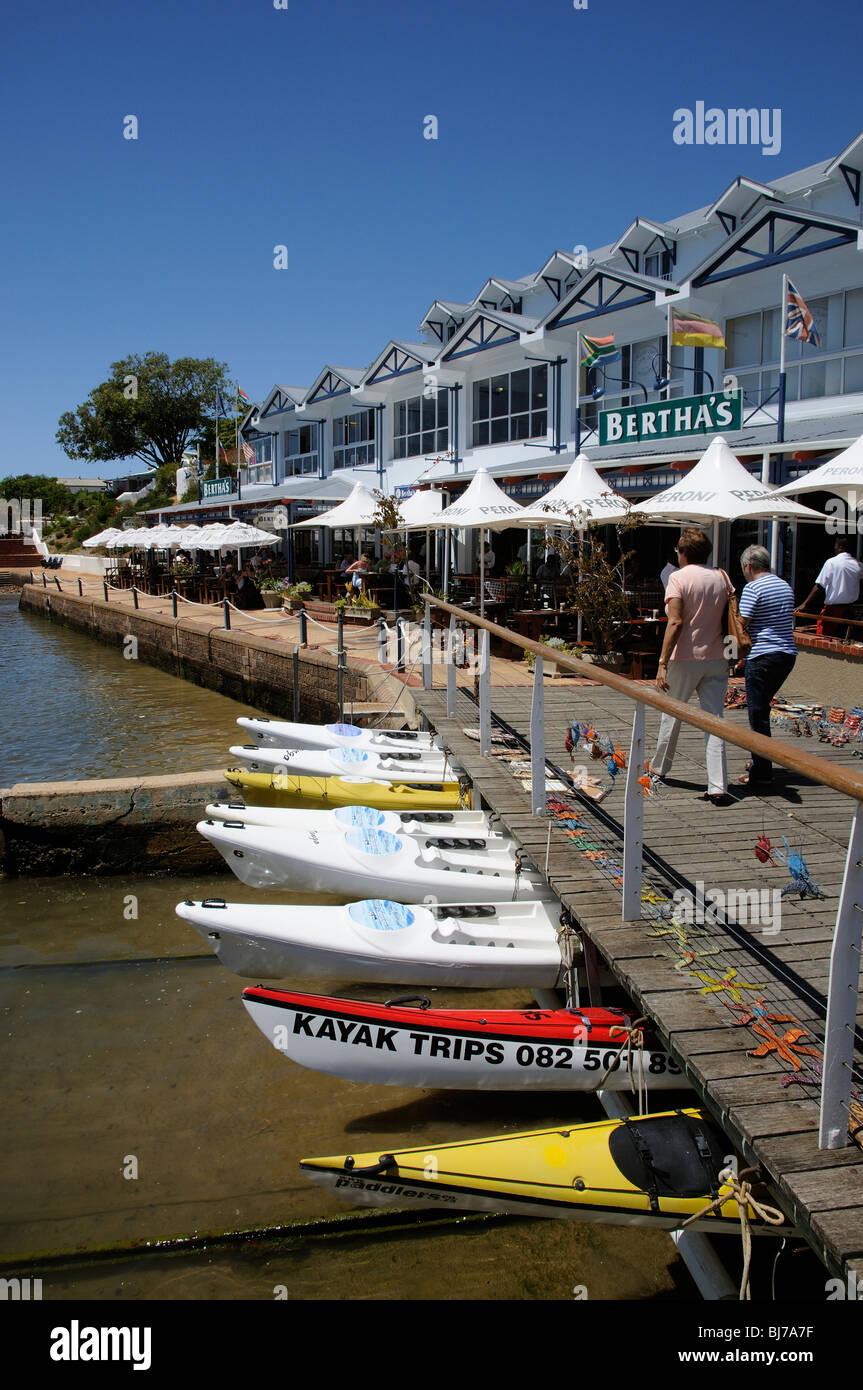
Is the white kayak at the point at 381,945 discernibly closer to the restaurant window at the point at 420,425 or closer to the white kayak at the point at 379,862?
the white kayak at the point at 379,862

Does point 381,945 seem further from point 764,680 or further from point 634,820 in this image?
point 764,680

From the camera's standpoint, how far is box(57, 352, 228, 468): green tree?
6518cm

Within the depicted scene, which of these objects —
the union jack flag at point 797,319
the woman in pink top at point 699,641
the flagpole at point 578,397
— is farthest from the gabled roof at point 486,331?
the woman in pink top at point 699,641

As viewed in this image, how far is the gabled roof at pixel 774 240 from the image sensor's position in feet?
48.3

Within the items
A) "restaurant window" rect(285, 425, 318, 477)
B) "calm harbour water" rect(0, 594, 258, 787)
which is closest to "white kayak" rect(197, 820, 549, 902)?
"calm harbour water" rect(0, 594, 258, 787)

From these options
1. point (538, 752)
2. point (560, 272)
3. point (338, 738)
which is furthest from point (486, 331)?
point (538, 752)

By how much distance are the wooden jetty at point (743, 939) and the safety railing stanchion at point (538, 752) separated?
133 mm

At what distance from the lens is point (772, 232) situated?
51.6ft

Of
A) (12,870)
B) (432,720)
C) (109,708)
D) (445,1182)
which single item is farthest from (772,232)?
(445,1182)

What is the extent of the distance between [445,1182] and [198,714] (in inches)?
514

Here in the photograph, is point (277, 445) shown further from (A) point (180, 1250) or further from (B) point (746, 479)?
(A) point (180, 1250)

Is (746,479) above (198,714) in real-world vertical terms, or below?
above

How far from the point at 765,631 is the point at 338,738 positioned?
4.68 meters
